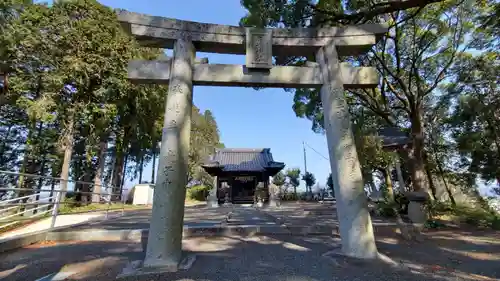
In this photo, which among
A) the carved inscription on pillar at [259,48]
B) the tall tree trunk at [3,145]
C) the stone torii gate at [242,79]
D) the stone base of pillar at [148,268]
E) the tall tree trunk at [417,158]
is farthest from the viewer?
the tall tree trunk at [3,145]

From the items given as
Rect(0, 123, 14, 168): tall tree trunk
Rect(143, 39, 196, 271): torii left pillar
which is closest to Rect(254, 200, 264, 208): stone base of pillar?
Rect(143, 39, 196, 271): torii left pillar

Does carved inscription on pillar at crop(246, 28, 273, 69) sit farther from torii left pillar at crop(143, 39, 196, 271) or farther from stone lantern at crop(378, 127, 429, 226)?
stone lantern at crop(378, 127, 429, 226)

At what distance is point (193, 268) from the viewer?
2865mm

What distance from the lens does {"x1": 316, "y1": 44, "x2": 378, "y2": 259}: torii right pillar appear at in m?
3.21

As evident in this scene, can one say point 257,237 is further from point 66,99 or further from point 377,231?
point 66,99

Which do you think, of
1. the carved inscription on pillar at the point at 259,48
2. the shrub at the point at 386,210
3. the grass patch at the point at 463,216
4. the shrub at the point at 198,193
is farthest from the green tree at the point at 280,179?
the carved inscription on pillar at the point at 259,48

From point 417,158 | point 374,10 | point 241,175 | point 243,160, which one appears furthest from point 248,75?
point 243,160

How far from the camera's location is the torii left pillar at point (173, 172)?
9.55 feet

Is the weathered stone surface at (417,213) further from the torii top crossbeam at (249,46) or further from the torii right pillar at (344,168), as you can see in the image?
the torii top crossbeam at (249,46)

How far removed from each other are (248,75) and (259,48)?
1.54 feet

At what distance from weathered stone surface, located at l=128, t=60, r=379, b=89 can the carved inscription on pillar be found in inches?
5.3

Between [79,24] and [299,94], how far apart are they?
1132cm

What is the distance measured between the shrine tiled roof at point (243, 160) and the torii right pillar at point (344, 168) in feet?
43.7

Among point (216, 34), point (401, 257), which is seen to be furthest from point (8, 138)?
point (401, 257)
